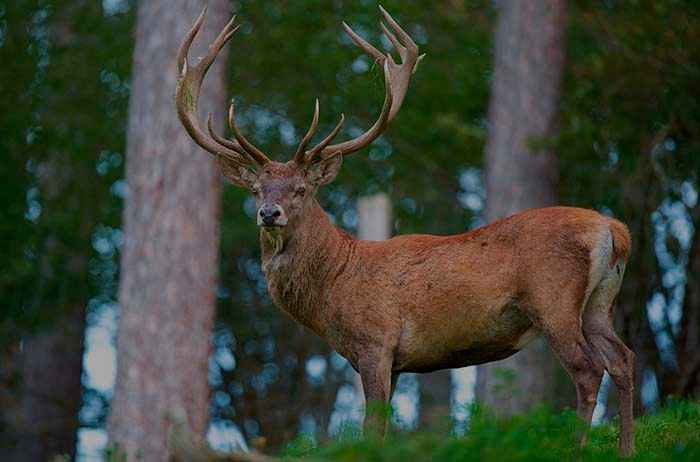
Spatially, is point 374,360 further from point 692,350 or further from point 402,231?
point 402,231

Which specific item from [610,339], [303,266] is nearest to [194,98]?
[303,266]

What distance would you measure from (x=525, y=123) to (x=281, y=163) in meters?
6.81

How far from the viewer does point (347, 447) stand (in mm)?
4723

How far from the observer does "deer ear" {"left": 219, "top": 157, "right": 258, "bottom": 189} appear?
28.0ft

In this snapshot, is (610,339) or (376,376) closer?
(610,339)

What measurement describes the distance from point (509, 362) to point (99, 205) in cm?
776

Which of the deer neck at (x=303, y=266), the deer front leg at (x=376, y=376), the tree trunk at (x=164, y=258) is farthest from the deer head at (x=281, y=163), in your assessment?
the tree trunk at (x=164, y=258)

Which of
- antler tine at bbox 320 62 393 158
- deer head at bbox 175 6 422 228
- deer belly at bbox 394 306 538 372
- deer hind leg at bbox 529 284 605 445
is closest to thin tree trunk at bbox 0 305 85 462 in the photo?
deer head at bbox 175 6 422 228

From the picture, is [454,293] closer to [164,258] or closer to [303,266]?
[303,266]

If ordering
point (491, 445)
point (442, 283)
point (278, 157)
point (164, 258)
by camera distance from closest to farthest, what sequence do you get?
point (491, 445) → point (442, 283) → point (164, 258) → point (278, 157)

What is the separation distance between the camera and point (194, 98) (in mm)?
8938

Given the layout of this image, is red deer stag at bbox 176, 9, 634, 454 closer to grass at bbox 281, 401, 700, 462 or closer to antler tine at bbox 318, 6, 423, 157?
antler tine at bbox 318, 6, 423, 157

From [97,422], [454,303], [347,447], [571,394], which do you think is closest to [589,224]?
[454,303]

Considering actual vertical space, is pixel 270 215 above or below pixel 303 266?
above
